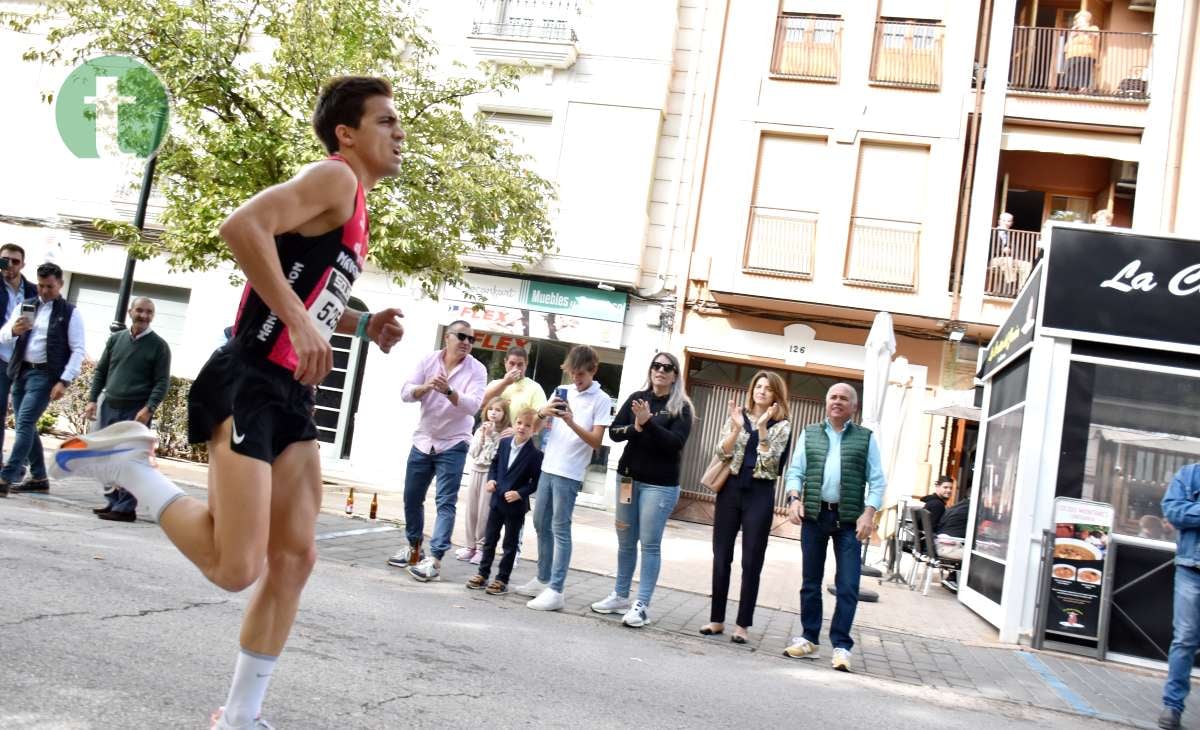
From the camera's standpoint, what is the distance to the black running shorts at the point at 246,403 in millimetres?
2744

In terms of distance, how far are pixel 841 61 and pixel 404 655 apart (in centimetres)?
1703

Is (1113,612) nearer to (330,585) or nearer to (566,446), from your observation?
(566,446)

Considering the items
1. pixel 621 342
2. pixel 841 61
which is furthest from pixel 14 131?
pixel 841 61

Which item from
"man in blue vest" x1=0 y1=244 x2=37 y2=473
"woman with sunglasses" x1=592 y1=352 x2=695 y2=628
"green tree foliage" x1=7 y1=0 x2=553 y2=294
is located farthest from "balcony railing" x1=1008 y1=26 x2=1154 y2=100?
"man in blue vest" x1=0 y1=244 x2=37 y2=473

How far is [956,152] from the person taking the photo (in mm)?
18406

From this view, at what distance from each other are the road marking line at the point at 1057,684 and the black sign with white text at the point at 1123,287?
2.89m

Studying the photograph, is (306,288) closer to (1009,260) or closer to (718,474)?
(718,474)

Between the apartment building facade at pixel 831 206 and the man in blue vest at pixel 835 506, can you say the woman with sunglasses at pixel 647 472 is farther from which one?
the apartment building facade at pixel 831 206

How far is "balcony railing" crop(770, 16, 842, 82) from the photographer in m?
19.2

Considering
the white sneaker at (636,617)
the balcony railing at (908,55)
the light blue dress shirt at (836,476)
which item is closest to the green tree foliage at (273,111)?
the white sneaker at (636,617)

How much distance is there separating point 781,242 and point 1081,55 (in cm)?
645

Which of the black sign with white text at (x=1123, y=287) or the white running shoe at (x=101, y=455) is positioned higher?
the black sign with white text at (x=1123, y=287)

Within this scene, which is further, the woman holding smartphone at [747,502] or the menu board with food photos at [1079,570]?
the menu board with food photos at [1079,570]

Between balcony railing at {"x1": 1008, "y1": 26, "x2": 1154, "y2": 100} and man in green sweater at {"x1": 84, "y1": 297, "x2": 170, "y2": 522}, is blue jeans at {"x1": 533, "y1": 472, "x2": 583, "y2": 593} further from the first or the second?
balcony railing at {"x1": 1008, "y1": 26, "x2": 1154, "y2": 100}
